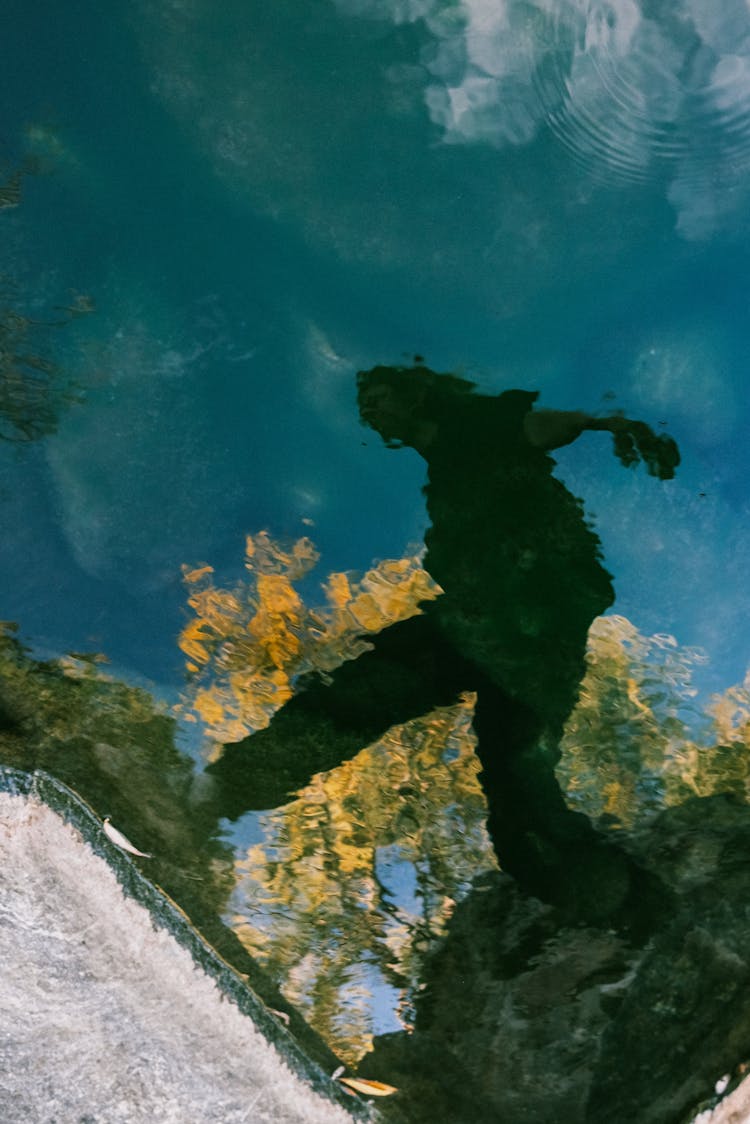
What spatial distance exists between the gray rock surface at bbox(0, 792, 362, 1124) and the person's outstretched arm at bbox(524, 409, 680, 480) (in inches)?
61.0

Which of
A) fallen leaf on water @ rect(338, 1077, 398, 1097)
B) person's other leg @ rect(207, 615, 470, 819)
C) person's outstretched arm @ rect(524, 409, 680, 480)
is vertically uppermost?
person's outstretched arm @ rect(524, 409, 680, 480)

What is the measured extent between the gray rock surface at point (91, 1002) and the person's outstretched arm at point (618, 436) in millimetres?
1550

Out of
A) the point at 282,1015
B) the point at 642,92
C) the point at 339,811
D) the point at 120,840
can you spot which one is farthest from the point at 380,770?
the point at 642,92

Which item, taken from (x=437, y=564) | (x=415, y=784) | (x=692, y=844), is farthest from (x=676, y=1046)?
(x=437, y=564)

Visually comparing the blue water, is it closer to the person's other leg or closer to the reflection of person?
the reflection of person

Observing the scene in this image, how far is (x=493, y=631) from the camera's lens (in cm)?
181

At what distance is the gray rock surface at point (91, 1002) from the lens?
2068 millimetres

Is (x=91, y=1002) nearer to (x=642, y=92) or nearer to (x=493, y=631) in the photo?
(x=493, y=631)

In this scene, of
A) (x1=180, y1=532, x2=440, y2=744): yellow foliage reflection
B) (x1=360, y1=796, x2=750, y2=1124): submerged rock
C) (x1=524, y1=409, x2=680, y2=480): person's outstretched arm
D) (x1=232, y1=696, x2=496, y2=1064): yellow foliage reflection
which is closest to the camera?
(x1=524, y1=409, x2=680, y2=480): person's outstretched arm

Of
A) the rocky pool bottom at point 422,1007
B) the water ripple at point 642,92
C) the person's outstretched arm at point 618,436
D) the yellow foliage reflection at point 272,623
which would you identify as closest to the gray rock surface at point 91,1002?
the rocky pool bottom at point 422,1007

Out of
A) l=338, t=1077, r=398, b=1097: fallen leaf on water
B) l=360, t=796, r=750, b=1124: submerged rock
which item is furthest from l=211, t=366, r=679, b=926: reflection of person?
l=338, t=1077, r=398, b=1097: fallen leaf on water

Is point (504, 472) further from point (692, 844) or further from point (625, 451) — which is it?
point (692, 844)

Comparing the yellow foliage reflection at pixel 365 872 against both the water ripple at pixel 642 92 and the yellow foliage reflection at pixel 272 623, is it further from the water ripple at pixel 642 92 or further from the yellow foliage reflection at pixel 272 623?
the water ripple at pixel 642 92

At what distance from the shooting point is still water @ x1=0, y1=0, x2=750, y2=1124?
1.54 m
